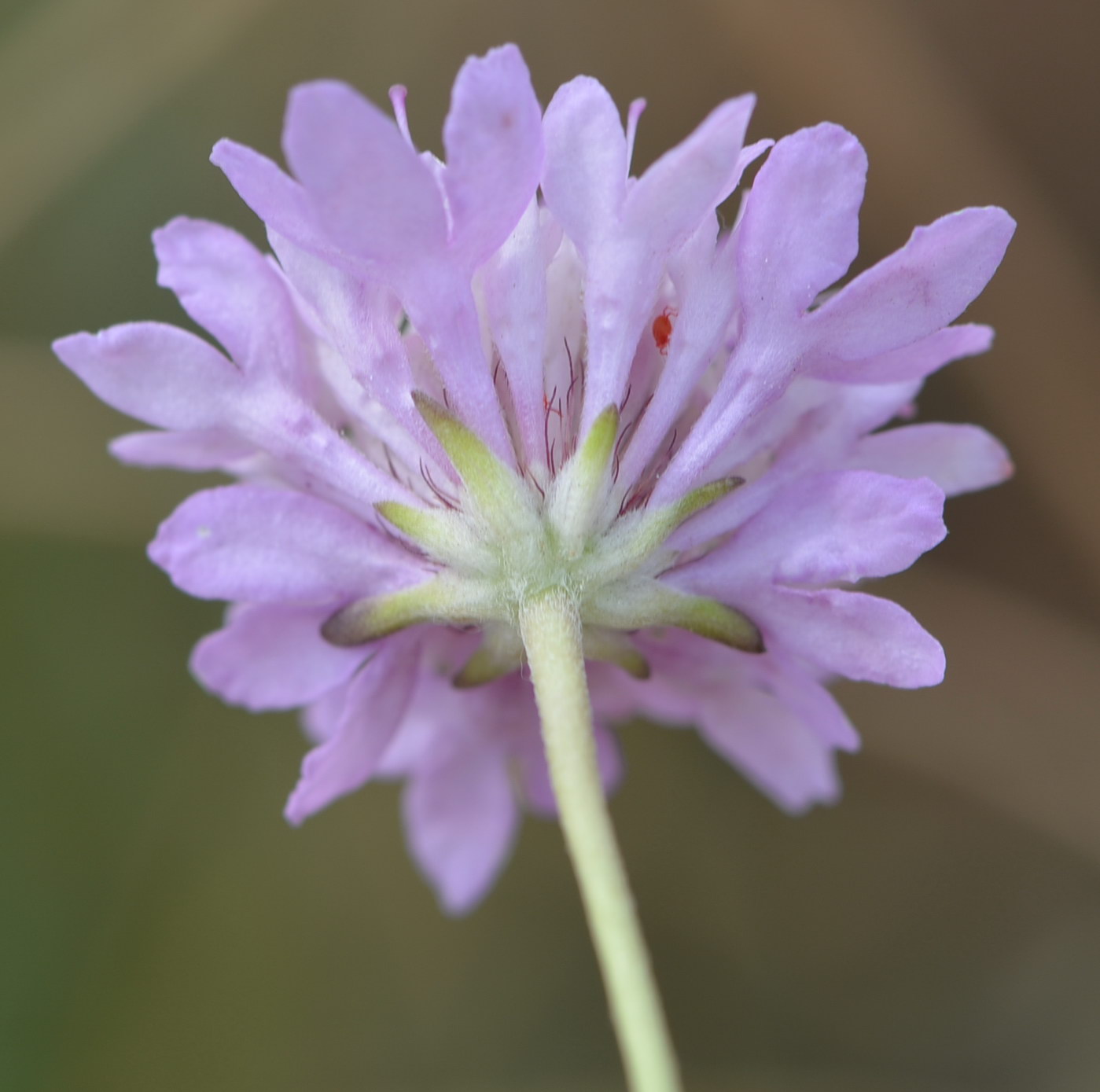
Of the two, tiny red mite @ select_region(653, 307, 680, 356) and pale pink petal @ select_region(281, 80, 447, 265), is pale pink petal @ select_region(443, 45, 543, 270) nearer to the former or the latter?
pale pink petal @ select_region(281, 80, 447, 265)

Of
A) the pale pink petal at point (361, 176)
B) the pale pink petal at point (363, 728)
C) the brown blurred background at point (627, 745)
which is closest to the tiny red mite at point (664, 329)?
the pale pink petal at point (361, 176)

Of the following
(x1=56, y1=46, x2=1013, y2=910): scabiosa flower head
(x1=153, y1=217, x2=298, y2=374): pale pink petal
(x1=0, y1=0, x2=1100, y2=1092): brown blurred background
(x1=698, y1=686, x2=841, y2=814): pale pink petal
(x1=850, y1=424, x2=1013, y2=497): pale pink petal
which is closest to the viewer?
(x1=56, y1=46, x2=1013, y2=910): scabiosa flower head

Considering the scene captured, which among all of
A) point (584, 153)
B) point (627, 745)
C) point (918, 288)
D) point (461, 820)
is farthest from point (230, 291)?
point (627, 745)

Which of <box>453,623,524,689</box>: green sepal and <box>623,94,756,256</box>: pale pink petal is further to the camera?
<box>453,623,524,689</box>: green sepal

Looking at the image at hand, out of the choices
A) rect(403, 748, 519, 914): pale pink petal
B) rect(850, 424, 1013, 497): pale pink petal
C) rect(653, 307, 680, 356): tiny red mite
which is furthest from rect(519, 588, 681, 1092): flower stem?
rect(403, 748, 519, 914): pale pink petal

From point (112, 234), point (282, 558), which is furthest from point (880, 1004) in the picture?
point (112, 234)
